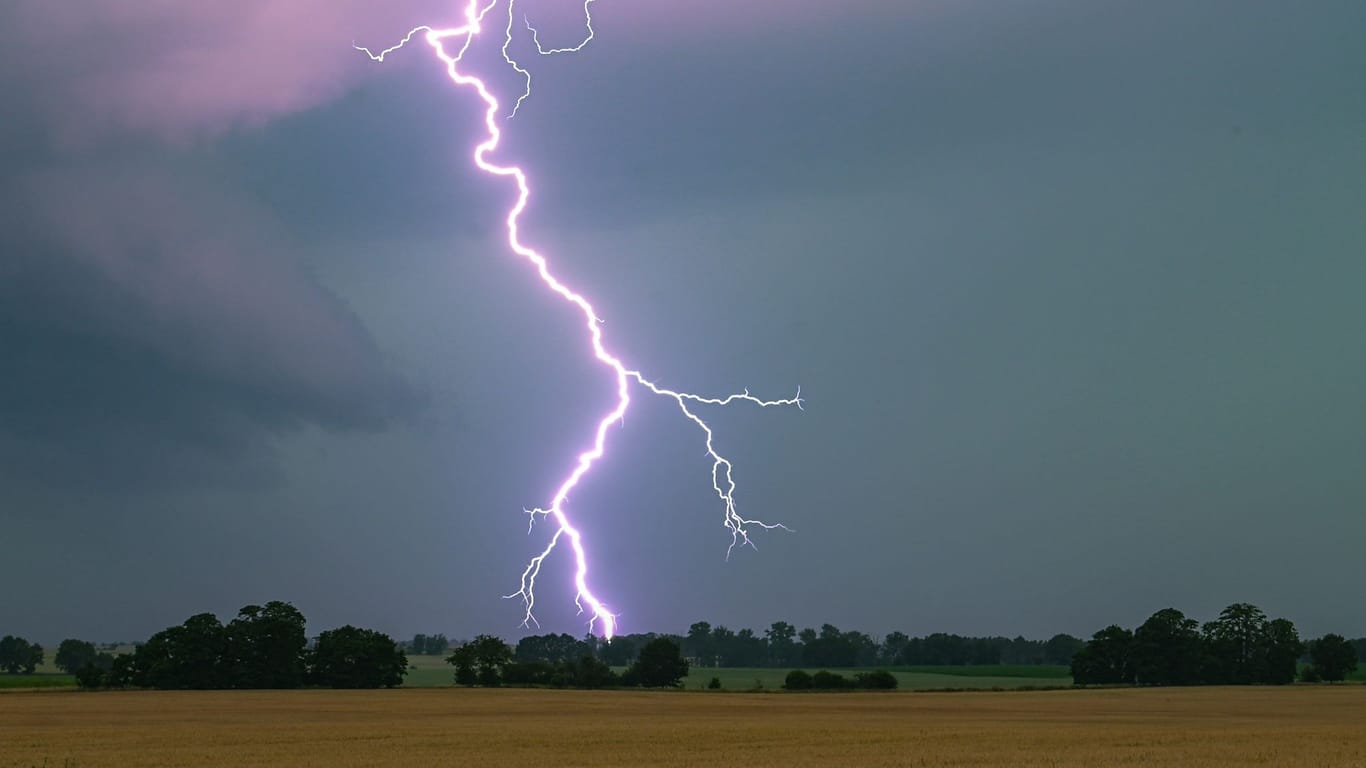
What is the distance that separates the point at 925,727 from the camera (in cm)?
3653

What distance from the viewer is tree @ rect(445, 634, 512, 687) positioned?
7938cm

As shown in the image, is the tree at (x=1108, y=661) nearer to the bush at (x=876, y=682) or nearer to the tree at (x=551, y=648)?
the bush at (x=876, y=682)

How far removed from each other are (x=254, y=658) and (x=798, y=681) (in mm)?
33415

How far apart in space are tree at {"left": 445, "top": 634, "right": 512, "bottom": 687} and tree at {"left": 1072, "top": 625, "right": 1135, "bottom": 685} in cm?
3994

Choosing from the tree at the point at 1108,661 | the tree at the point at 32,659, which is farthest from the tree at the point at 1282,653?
the tree at the point at 32,659

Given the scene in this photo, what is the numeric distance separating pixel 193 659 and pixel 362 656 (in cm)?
960

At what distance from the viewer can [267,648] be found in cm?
7388

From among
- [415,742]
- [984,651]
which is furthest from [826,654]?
[415,742]

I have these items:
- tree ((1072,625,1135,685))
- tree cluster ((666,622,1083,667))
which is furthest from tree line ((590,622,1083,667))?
tree ((1072,625,1135,685))

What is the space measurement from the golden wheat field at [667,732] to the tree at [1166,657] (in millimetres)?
25579

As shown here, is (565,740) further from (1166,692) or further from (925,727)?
(1166,692)

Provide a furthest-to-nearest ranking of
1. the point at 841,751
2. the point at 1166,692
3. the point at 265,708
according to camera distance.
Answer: the point at 1166,692, the point at 265,708, the point at 841,751

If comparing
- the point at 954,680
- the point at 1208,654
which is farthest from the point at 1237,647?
the point at 954,680

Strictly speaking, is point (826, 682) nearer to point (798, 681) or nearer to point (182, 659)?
point (798, 681)
